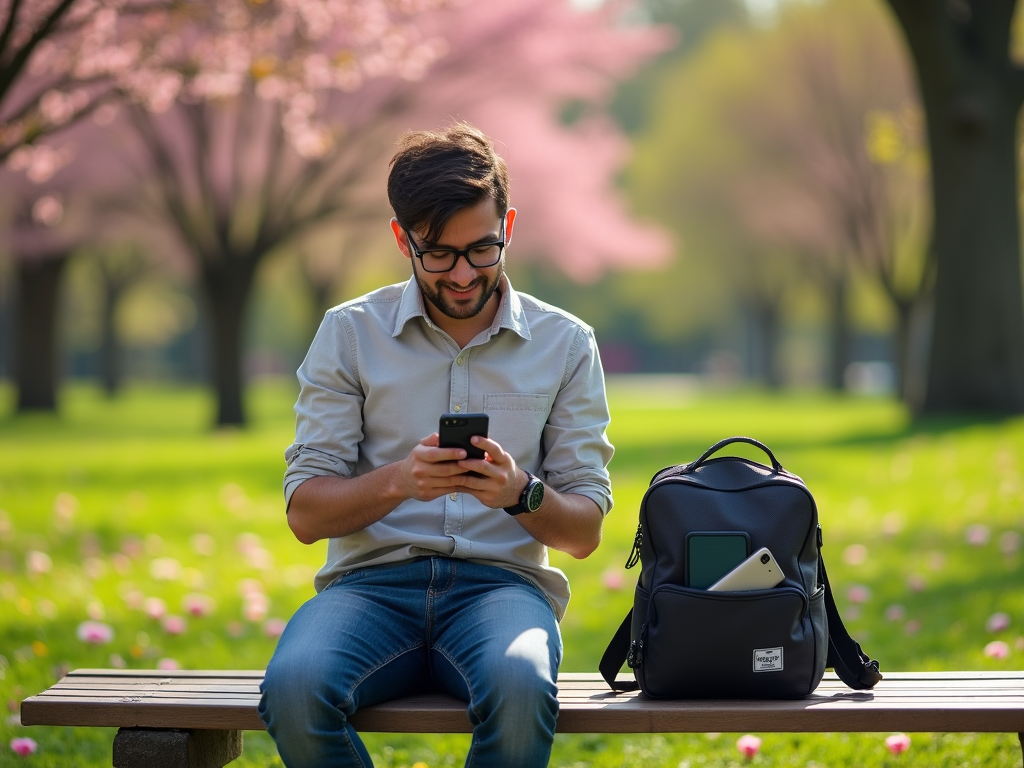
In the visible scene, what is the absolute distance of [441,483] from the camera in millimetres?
2771

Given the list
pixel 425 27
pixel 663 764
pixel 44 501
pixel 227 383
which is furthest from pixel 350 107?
pixel 663 764

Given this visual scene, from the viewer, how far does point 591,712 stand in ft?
9.10

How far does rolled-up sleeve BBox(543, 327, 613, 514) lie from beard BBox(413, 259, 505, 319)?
0.99 ft

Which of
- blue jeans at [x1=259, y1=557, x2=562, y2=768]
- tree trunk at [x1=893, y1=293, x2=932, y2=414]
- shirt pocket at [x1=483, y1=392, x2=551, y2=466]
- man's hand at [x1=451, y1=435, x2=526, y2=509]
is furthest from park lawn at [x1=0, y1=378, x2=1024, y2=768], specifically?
tree trunk at [x1=893, y1=293, x2=932, y2=414]

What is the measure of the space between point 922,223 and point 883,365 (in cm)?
3445

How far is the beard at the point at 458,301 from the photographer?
3.06 metres

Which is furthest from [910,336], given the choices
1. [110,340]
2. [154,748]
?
[154,748]

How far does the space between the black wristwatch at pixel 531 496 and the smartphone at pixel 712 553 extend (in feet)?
1.18

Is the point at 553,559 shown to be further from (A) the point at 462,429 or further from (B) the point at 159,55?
(B) the point at 159,55

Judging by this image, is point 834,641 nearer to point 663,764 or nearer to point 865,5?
point 663,764

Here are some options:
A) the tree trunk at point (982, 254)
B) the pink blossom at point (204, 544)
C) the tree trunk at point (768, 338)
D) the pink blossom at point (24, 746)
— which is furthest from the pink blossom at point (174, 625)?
the tree trunk at point (768, 338)

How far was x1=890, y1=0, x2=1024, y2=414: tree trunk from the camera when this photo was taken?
39.7 ft

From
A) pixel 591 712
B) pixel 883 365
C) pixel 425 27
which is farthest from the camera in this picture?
pixel 883 365

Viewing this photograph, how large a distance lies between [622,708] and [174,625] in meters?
3.05
